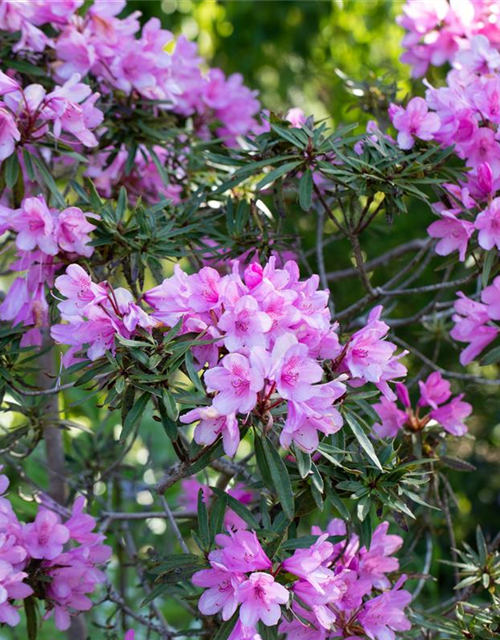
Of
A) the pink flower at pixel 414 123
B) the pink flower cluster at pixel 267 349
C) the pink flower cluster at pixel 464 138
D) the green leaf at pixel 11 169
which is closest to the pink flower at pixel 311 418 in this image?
the pink flower cluster at pixel 267 349

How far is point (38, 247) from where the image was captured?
1536 millimetres

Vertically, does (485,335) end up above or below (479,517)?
above

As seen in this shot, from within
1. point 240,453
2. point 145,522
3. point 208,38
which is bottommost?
point 240,453

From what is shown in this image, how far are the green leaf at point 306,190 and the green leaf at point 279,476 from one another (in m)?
0.46

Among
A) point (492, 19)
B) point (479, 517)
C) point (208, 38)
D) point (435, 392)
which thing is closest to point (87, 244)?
point (435, 392)

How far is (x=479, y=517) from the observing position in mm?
3574

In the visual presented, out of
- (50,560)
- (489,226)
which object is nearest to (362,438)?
(489,226)

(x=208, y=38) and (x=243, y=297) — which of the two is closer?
(x=243, y=297)

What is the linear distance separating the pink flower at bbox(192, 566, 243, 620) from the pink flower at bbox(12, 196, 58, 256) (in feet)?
1.85

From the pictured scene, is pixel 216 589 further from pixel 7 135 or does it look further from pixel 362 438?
pixel 7 135

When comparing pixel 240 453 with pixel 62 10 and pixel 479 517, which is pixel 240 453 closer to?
pixel 479 517

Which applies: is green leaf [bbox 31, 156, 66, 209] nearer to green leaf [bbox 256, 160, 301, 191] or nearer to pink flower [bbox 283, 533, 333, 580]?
green leaf [bbox 256, 160, 301, 191]

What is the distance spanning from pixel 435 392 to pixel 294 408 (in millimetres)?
659

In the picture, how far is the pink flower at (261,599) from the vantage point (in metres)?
1.15
